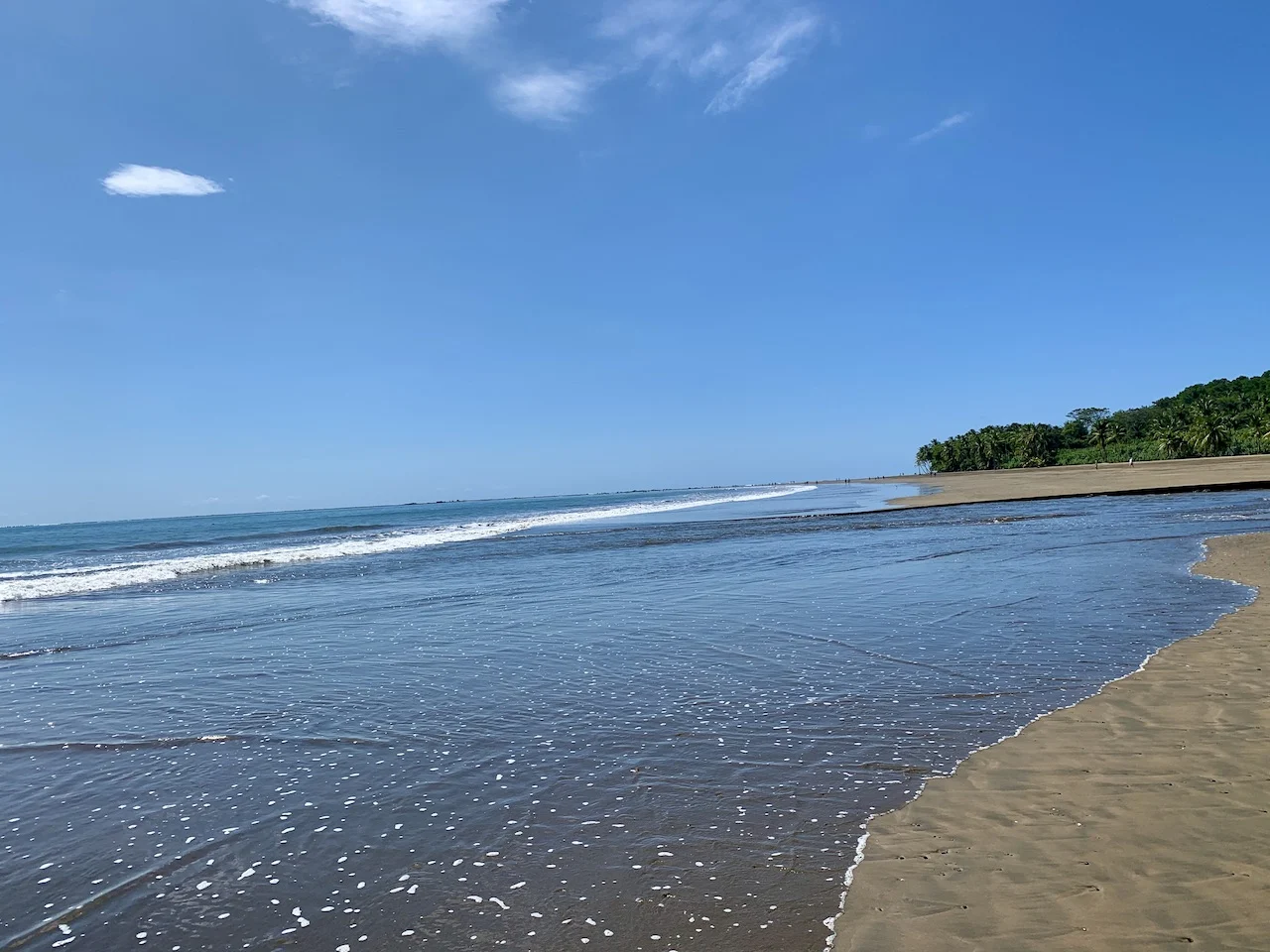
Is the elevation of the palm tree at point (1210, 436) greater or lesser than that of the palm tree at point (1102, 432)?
lesser

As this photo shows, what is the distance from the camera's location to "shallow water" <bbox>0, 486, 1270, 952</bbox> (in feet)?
13.2

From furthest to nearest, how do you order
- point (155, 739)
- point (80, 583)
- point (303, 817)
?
point (80, 583)
point (155, 739)
point (303, 817)

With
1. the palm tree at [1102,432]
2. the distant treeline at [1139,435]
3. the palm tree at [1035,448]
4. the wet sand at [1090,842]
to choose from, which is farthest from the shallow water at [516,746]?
the palm tree at [1035,448]

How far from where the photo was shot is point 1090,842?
4.31 metres

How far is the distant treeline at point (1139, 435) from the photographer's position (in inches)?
4156

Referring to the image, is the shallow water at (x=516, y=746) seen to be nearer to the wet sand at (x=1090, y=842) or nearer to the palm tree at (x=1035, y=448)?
the wet sand at (x=1090, y=842)

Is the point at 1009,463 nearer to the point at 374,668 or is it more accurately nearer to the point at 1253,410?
the point at 1253,410

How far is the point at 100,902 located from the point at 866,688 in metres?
6.37

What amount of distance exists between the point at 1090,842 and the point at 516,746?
4213mm

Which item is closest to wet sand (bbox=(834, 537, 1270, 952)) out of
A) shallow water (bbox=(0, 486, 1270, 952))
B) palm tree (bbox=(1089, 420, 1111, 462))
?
shallow water (bbox=(0, 486, 1270, 952))

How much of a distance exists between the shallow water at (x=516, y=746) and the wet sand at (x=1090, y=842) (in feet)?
1.01

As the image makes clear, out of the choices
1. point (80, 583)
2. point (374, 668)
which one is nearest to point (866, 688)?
point (374, 668)

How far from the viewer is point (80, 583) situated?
24391 mm

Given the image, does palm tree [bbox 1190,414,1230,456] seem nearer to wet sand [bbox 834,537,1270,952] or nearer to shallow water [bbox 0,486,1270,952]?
shallow water [bbox 0,486,1270,952]
